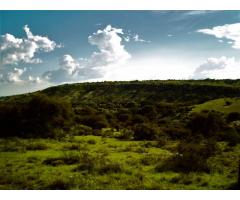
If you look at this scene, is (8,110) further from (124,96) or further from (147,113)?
→ (124,96)

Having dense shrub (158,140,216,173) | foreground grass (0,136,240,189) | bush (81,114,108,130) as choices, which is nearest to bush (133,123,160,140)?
foreground grass (0,136,240,189)

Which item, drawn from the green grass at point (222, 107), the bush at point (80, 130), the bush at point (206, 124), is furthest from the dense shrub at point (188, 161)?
the green grass at point (222, 107)

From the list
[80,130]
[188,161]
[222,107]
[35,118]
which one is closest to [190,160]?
[188,161]

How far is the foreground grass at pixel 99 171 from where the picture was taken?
1694 cm

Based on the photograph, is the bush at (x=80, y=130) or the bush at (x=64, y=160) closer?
the bush at (x=64, y=160)

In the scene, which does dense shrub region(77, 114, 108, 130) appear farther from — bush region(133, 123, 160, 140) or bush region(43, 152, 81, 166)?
bush region(43, 152, 81, 166)

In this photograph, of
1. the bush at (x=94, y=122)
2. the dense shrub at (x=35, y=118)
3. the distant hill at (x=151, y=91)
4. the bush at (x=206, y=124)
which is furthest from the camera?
the distant hill at (x=151, y=91)

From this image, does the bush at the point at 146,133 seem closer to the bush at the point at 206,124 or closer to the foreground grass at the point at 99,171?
the bush at the point at 206,124

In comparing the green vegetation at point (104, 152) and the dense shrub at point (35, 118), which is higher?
the dense shrub at point (35, 118)

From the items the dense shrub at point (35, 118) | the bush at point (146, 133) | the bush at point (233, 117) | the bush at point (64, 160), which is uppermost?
the dense shrub at point (35, 118)

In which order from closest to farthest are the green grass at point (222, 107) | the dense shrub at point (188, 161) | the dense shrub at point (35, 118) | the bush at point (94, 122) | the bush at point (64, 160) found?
the dense shrub at point (188, 161)
the bush at point (64, 160)
the dense shrub at point (35, 118)
the bush at point (94, 122)
the green grass at point (222, 107)

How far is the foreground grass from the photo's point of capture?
16.9 meters

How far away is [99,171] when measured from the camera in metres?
19.4

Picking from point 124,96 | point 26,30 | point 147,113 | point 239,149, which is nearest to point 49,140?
point 26,30
